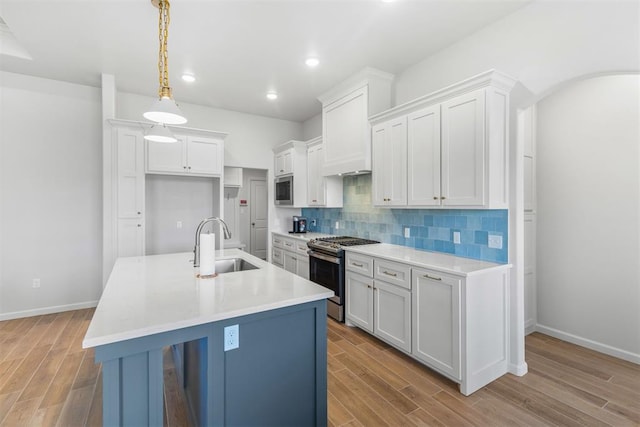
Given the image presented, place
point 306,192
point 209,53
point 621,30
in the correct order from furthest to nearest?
point 306,192 < point 209,53 < point 621,30

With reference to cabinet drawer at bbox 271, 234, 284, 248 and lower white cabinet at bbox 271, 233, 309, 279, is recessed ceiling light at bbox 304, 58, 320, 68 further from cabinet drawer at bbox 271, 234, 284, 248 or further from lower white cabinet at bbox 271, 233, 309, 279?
cabinet drawer at bbox 271, 234, 284, 248

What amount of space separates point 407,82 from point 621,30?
180cm

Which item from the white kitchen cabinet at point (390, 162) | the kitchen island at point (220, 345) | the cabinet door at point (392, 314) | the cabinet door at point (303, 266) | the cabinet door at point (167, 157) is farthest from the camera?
the cabinet door at point (303, 266)

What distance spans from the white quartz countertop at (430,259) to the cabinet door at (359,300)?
0.30 m

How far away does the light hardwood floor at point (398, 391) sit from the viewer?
1953 mm

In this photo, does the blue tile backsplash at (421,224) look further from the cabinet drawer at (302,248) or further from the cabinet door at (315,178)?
the cabinet drawer at (302,248)

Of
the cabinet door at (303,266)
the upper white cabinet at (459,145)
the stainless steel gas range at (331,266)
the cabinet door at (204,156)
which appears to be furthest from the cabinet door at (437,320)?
the cabinet door at (204,156)

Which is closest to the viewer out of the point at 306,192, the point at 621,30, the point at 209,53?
the point at 621,30

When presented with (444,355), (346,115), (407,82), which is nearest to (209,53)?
(346,115)

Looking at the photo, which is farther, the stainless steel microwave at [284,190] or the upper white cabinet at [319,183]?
the stainless steel microwave at [284,190]

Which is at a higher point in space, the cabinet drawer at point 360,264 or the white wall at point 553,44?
the white wall at point 553,44

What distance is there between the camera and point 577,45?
208 cm

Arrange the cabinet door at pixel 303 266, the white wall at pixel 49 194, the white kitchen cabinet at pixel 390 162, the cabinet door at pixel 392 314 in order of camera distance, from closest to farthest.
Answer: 1. the cabinet door at pixel 392 314
2. the white kitchen cabinet at pixel 390 162
3. the white wall at pixel 49 194
4. the cabinet door at pixel 303 266

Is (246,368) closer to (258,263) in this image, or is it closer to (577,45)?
(258,263)
